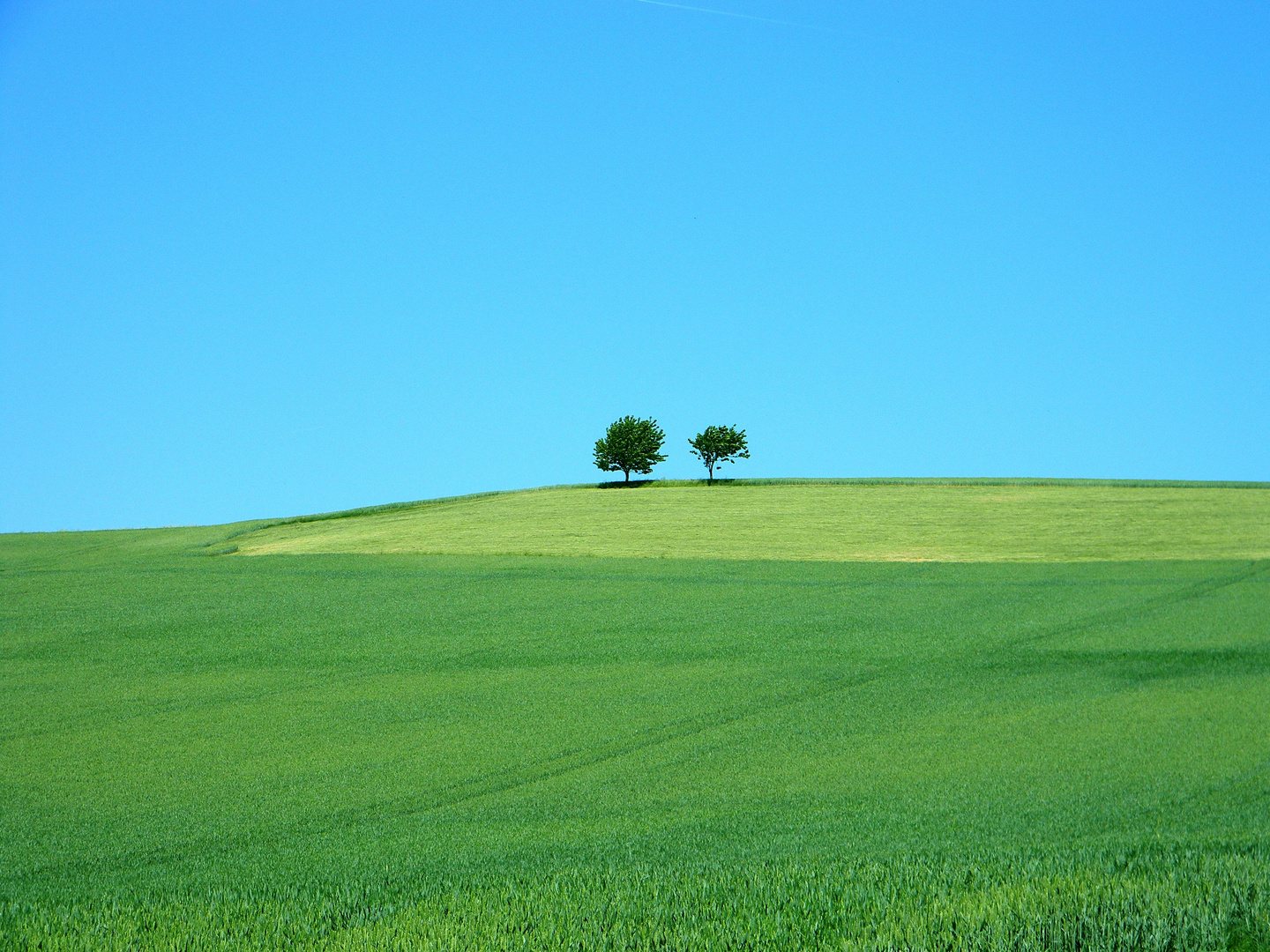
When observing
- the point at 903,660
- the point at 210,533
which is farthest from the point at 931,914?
the point at 210,533

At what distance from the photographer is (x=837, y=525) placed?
127 ft

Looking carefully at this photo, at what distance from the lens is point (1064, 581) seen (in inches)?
1070

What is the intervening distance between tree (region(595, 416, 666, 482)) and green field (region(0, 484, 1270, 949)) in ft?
105

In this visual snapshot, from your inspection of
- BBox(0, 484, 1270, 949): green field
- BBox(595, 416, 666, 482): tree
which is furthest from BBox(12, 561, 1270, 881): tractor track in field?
BBox(595, 416, 666, 482): tree

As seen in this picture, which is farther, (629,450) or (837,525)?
(629,450)

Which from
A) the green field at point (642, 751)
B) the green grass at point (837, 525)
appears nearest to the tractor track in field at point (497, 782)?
the green field at point (642, 751)

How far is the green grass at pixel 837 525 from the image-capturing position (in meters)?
33.2

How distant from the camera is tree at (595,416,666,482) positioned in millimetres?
64562

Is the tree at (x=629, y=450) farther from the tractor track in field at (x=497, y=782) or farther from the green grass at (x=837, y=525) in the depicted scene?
the tractor track in field at (x=497, y=782)

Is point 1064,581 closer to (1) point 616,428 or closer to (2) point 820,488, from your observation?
(2) point 820,488

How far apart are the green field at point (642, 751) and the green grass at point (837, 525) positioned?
1421 mm

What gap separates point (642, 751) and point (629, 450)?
50.8 meters

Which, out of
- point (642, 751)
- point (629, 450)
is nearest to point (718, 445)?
point (629, 450)

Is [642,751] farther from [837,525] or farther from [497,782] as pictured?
[837,525]
